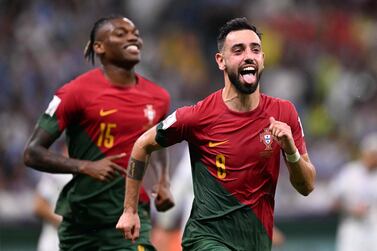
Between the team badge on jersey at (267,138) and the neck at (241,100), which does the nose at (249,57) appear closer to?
the neck at (241,100)

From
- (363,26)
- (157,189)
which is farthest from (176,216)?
(363,26)

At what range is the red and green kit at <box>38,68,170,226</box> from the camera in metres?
8.44

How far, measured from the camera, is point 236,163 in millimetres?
7180

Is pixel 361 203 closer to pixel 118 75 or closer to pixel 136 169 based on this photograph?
pixel 118 75

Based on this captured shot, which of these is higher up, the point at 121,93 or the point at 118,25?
the point at 118,25

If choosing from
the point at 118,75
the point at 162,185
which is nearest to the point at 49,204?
the point at 118,75

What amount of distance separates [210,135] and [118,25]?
194 centimetres

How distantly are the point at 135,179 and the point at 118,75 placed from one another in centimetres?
151

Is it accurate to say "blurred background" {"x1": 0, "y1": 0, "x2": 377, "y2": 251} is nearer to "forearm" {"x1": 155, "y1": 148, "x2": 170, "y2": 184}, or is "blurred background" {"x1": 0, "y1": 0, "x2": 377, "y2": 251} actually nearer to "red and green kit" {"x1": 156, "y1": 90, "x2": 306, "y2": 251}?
"forearm" {"x1": 155, "y1": 148, "x2": 170, "y2": 184}

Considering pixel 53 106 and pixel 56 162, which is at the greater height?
pixel 53 106

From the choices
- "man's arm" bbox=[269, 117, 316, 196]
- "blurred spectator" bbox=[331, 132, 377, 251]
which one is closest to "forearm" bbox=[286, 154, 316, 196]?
"man's arm" bbox=[269, 117, 316, 196]

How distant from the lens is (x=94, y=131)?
8500mm

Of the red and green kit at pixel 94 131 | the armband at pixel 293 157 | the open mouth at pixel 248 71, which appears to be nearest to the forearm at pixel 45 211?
the red and green kit at pixel 94 131

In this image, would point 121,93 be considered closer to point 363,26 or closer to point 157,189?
point 157,189
